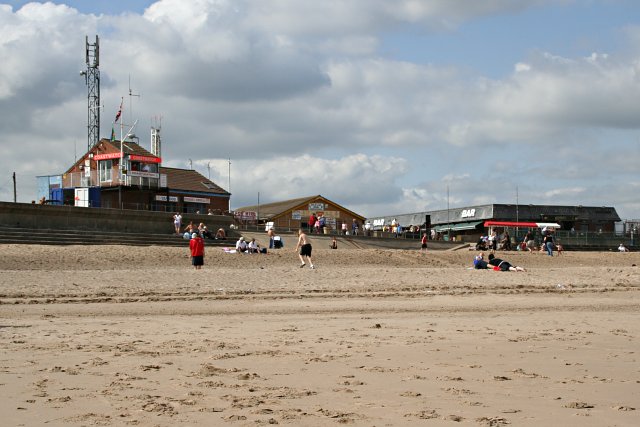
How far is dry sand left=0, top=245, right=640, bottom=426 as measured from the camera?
6621 mm

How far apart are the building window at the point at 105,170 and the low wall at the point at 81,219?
15092mm

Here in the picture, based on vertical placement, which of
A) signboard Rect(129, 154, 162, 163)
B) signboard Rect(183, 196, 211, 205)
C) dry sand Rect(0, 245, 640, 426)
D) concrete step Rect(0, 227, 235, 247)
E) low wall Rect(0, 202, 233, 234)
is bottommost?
dry sand Rect(0, 245, 640, 426)

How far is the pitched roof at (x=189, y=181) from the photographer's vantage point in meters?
63.4

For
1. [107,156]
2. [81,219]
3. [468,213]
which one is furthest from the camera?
[468,213]

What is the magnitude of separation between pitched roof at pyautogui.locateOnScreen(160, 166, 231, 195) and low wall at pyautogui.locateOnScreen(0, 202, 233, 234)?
2077 centimetres

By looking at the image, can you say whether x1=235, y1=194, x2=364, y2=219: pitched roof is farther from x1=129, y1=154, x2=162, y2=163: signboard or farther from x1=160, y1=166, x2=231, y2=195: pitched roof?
x1=129, y1=154, x2=162, y2=163: signboard

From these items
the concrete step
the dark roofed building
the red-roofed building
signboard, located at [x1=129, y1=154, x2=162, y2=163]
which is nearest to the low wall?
the concrete step

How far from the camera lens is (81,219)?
36.8m

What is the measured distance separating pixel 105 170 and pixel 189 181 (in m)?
10.3

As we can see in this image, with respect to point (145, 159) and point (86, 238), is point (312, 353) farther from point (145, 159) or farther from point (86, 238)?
point (145, 159)

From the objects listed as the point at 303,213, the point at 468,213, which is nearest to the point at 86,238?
the point at 303,213

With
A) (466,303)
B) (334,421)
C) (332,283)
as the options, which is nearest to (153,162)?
(332,283)

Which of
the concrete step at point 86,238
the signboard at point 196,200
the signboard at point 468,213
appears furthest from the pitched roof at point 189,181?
the concrete step at point 86,238

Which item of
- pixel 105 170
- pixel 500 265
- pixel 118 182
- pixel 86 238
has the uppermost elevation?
pixel 105 170
